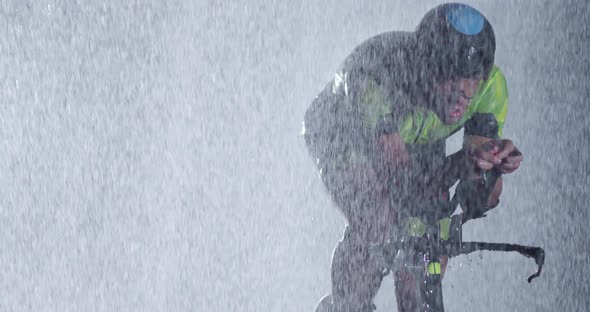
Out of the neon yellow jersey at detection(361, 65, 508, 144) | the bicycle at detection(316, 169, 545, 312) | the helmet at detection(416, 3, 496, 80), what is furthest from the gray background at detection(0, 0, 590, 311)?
the bicycle at detection(316, 169, 545, 312)

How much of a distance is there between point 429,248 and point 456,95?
32cm

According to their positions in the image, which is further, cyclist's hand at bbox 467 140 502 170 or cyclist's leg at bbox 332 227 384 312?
cyclist's leg at bbox 332 227 384 312

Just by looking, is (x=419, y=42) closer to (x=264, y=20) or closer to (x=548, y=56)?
(x=548, y=56)

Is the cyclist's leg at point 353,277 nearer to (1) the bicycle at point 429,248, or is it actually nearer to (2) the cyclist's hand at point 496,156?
(1) the bicycle at point 429,248

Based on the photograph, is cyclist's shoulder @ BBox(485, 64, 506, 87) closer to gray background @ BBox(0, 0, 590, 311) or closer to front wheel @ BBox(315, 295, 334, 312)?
front wheel @ BBox(315, 295, 334, 312)

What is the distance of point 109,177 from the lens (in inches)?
117

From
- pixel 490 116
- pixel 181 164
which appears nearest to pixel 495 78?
pixel 490 116

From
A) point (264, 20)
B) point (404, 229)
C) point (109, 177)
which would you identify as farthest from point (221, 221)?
point (404, 229)

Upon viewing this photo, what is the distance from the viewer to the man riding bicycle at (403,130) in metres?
1.12

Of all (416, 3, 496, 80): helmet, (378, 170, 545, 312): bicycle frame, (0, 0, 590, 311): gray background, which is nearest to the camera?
(378, 170, 545, 312): bicycle frame

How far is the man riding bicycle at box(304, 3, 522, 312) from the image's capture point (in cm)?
112

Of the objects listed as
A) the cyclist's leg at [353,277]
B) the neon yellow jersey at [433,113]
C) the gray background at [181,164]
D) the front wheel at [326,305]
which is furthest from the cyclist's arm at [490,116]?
the gray background at [181,164]

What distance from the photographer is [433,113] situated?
51.4 inches

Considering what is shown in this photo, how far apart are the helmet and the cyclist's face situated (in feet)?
0.04
